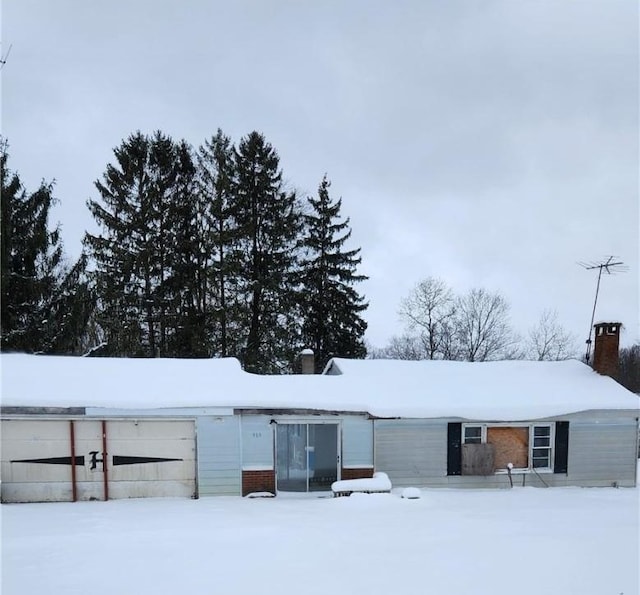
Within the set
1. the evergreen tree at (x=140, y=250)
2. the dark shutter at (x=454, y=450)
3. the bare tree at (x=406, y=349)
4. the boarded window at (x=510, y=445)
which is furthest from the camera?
the bare tree at (x=406, y=349)

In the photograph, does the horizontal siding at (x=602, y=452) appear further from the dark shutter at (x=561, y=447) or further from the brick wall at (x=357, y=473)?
the brick wall at (x=357, y=473)

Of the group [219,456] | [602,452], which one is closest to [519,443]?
[602,452]

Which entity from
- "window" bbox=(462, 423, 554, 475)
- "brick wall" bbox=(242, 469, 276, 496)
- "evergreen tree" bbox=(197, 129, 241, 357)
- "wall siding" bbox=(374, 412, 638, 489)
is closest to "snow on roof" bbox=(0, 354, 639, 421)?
"wall siding" bbox=(374, 412, 638, 489)

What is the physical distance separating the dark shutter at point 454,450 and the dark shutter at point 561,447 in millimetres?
2807

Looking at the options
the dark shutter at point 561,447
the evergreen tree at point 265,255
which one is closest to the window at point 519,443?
the dark shutter at point 561,447

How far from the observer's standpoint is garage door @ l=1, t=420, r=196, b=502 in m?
9.97

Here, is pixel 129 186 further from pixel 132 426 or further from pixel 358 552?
pixel 358 552

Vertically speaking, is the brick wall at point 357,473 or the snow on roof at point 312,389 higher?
the snow on roof at point 312,389

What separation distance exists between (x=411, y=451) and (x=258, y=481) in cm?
413

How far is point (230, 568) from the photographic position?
5.95 meters

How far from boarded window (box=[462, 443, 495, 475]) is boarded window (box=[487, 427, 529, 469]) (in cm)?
32

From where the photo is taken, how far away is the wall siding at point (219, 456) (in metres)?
10.5

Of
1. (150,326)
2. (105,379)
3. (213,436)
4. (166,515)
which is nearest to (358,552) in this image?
(166,515)

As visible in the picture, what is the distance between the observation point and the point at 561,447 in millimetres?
11953
